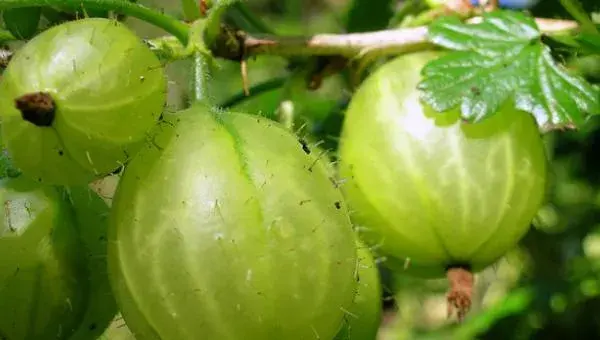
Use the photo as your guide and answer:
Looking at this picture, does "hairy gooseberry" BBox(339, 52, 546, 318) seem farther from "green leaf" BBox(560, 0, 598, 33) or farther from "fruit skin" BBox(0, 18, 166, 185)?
"fruit skin" BBox(0, 18, 166, 185)

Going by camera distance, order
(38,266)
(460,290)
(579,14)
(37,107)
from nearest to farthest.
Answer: (37,107)
(38,266)
(460,290)
(579,14)

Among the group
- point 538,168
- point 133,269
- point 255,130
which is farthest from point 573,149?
point 133,269

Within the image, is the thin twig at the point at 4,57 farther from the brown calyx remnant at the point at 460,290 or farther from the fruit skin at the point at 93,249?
the brown calyx remnant at the point at 460,290

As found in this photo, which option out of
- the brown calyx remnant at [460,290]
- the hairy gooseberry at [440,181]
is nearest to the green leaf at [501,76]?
the hairy gooseberry at [440,181]

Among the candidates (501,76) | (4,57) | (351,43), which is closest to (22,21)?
(4,57)

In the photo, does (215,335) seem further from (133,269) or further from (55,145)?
(55,145)

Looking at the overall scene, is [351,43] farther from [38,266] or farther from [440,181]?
[38,266]
